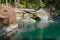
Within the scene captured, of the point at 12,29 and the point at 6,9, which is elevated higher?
the point at 6,9

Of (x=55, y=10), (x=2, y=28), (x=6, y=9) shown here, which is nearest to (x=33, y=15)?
(x=55, y=10)

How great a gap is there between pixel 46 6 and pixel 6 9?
22.4 m

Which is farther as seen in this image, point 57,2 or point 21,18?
point 57,2

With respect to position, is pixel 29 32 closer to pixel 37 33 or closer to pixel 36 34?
pixel 37 33

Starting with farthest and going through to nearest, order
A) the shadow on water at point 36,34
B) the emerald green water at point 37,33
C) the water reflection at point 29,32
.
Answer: the water reflection at point 29,32 → the emerald green water at point 37,33 → the shadow on water at point 36,34

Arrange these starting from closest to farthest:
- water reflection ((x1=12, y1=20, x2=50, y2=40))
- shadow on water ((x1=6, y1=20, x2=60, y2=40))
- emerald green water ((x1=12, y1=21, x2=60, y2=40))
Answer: shadow on water ((x1=6, y1=20, x2=60, y2=40))
emerald green water ((x1=12, y1=21, x2=60, y2=40))
water reflection ((x1=12, y1=20, x2=50, y2=40))

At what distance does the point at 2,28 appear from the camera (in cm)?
1969

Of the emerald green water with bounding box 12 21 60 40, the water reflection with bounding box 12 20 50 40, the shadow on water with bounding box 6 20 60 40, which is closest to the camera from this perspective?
the shadow on water with bounding box 6 20 60 40

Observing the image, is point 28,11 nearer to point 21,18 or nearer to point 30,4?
point 21,18

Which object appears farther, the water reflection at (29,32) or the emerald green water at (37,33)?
the water reflection at (29,32)

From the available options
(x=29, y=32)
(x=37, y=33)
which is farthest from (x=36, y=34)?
(x=29, y=32)

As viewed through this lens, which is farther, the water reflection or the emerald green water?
the water reflection

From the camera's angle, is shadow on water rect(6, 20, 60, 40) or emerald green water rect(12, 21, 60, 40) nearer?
shadow on water rect(6, 20, 60, 40)

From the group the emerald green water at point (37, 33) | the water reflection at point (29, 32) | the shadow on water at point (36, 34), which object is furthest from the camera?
the water reflection at point (29, 32)
